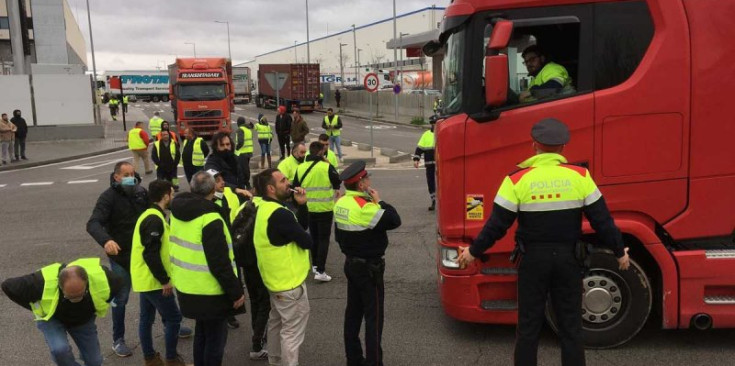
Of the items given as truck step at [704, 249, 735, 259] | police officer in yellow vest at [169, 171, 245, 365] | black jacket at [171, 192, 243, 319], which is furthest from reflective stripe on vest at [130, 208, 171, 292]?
truck step at [704, 249, 735, 259]

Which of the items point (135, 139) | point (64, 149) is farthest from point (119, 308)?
point (64, 149)

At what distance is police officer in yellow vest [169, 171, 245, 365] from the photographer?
158 inches

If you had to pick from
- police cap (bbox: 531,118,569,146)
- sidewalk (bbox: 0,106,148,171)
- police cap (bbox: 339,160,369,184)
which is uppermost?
police cap (bbox: 531,118,569,146)

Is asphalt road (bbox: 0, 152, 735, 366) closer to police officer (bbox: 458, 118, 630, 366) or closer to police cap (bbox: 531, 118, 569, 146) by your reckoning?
police officer (bbox: 458, 118, 630, 366)

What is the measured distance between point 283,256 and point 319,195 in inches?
104

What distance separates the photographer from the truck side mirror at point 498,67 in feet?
14.0

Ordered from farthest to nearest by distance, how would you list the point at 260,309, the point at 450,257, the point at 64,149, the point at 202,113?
the point at 202,113 < the point at 64,149 < the point at 260,309 < the point at 450,257

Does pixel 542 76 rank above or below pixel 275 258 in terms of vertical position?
above

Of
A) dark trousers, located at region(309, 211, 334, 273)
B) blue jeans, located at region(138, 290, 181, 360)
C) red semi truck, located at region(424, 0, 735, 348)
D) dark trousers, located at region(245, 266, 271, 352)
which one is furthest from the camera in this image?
dark trousers, located at region(309, 211, 334, 273)

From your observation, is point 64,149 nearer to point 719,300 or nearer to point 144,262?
point 144,262

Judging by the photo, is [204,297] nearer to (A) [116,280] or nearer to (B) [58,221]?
(A) [116,280]

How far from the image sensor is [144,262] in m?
4.57

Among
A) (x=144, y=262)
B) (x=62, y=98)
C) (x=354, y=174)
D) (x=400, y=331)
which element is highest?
(x=62, y=98)

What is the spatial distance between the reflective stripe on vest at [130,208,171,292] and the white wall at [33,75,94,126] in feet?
78.5
